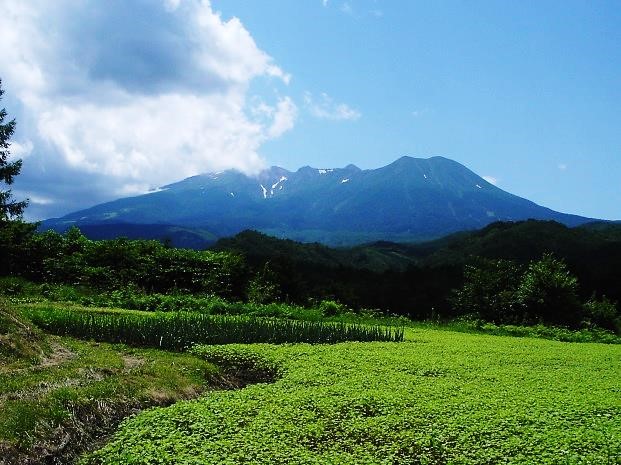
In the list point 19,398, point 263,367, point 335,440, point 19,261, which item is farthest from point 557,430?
point 19,261

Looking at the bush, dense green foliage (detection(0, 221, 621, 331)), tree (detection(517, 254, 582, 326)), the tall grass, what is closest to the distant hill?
dense green foliage (detection(0, 221, 621, 331))

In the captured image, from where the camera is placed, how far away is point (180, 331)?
48.2 feet

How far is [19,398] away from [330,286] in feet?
86.3

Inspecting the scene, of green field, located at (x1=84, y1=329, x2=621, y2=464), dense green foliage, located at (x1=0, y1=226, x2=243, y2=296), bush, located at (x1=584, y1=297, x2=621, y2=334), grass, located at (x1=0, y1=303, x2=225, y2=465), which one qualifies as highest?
dense green foliage, located at (x1=0, y1=226, x2=243, y2=296)

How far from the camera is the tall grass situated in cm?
1395

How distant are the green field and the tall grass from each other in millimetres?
1146

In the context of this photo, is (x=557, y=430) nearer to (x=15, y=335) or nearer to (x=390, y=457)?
(x=390, y=457)

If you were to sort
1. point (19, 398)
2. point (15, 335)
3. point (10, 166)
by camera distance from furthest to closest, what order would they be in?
point (10, 166) < point (15, 335) < point (19, 398)

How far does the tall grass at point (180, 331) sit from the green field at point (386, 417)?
1.15 metres

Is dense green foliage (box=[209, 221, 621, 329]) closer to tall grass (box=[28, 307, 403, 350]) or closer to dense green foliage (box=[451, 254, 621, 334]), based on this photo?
dense green foliage (box=[451, 254, 621, 334])

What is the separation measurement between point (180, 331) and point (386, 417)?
761 centimetres

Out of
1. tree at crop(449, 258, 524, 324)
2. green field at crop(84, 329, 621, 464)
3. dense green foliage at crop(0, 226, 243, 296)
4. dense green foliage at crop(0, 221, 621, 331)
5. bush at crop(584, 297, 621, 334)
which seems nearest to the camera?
green field at crop(84, 329, 621, 464)

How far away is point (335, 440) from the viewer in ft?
26.2

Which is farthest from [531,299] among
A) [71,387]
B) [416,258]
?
[416,258]
